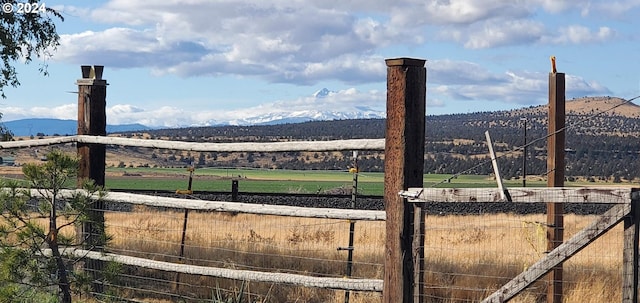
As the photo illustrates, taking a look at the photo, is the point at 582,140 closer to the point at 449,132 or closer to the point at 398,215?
the point at 449,132

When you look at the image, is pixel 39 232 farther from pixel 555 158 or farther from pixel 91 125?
pixel 555 158

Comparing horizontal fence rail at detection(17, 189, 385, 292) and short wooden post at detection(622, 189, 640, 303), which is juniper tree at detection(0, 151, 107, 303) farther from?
short wooden post at detection(622, 189, 640, 303)

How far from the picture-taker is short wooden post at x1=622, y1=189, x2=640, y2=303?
4762mm

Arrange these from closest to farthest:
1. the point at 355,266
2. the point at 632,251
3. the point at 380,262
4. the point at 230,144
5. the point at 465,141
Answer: the point at 632,251 < the point at 230,144 < the point at 355,266 < the point at 380,262 < the point at 465,141

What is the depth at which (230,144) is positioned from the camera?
267 inches

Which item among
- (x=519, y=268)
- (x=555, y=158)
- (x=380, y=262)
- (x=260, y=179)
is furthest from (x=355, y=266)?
(x=260, y=179)

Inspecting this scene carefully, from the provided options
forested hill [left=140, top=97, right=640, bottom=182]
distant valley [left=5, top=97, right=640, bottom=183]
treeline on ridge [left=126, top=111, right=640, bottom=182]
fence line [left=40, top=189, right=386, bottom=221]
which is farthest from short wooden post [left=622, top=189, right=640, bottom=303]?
distant valley [left=5, top=97, right=640, bottom=183]

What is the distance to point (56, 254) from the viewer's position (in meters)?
6.60

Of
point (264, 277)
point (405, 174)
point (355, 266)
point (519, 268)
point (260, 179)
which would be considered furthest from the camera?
point (260, 179)

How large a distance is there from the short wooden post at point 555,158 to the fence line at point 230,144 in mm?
1948

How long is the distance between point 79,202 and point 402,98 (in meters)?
2.59

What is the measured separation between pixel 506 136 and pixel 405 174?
79.9m

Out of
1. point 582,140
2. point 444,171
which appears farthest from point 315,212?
point 582,140

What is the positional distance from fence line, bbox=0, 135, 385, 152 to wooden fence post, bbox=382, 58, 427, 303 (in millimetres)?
328
